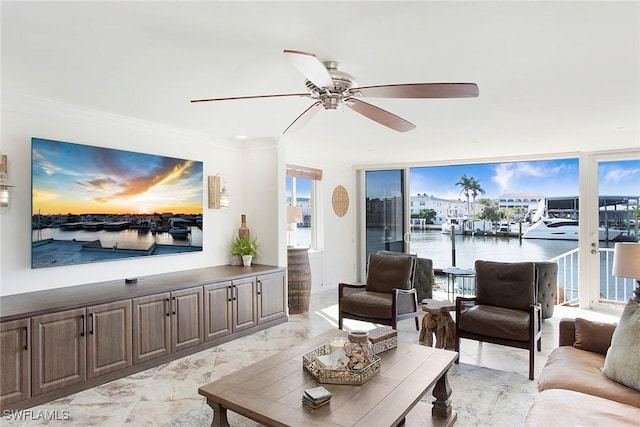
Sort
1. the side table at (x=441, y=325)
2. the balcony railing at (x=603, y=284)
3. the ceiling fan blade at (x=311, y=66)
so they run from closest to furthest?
the ceiling fan blade at (x=311, y=66)
the side table at (x=441, y=325)
the balcony railing at (x=603, y=284)

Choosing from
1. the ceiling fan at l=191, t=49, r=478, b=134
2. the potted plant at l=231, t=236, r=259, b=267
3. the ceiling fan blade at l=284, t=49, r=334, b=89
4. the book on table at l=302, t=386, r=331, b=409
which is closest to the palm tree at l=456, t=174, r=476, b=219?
the potted plant at l=231, t=236, r=259, b=267

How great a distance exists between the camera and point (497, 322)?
3258 millimetres

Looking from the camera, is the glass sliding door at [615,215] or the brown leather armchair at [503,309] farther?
the glass sliding door at [615,215]

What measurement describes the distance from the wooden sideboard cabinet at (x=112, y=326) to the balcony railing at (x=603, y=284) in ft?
15.6

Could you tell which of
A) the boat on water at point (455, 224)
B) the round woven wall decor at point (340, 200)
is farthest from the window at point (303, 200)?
the boat on water at point (455, 224)

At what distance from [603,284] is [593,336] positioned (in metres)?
3.85

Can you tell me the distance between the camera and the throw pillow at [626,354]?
2.04 meters

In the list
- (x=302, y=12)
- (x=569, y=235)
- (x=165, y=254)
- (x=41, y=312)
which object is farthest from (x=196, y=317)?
(x=569, y=235)

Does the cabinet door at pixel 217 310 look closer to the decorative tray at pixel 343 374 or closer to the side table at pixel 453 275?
the decorative tray at pixel 343 374

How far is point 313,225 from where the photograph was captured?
6727mm

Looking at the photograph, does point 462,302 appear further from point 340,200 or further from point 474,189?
point 340,200

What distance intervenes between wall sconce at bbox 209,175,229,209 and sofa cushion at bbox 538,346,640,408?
3661 mm

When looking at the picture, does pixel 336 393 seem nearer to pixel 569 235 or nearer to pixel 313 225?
pixel 313 225

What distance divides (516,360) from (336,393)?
7.77ft
